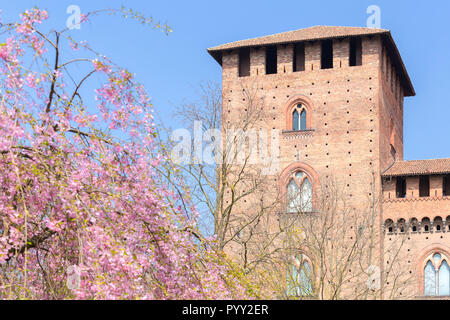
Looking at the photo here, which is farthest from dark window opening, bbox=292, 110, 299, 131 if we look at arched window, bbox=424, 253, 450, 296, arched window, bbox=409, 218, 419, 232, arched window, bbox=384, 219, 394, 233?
arched window, bbox=424, 253, 450, 296

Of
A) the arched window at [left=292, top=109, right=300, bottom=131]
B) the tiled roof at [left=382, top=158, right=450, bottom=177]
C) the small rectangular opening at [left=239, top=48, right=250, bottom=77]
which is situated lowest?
the tiled roof at [left=382, top=158, right=450, bottom=177]

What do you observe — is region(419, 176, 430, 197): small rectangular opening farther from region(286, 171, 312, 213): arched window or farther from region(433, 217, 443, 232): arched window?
region(286, 171, 312, 213): arched window

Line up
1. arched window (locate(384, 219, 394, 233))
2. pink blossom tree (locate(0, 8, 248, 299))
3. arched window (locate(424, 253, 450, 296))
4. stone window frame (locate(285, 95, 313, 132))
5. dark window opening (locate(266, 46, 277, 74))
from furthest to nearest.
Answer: dark window opening (locate(266, 46, 277, 74)) → stone window frame (locate(285, 95, 313, 132)) → arched window (locate(384, 219, 394, 233)) → arched window (locate(424, 253, 450, 296)) → pink blossom tree (locate(0, 8, 248, 299))

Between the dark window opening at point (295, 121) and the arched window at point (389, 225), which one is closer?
the arched window at point (389, 225)

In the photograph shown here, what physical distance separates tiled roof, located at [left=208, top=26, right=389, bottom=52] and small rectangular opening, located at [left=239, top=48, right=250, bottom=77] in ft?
1.23

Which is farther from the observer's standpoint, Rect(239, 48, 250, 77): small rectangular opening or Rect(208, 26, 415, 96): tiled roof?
Rect(239, 48, 250, 77): small rectangular opening

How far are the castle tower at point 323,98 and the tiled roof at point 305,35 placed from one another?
0.03 metres

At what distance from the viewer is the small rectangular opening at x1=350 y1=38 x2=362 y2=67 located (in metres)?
27.3

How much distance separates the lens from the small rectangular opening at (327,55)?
90.9 feet

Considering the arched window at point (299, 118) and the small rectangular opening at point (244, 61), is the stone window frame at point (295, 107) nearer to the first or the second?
the arched window at point (299, 118)

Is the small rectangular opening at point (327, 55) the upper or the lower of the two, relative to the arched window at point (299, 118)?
upper

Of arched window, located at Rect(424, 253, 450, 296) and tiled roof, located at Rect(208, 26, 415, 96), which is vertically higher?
tiled roof, located at Rect(208, 26, 415, 96)

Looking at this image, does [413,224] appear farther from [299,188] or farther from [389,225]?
[299,188]

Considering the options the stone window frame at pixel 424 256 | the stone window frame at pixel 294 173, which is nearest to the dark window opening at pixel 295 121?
the stone window frame at pixel 294 173
